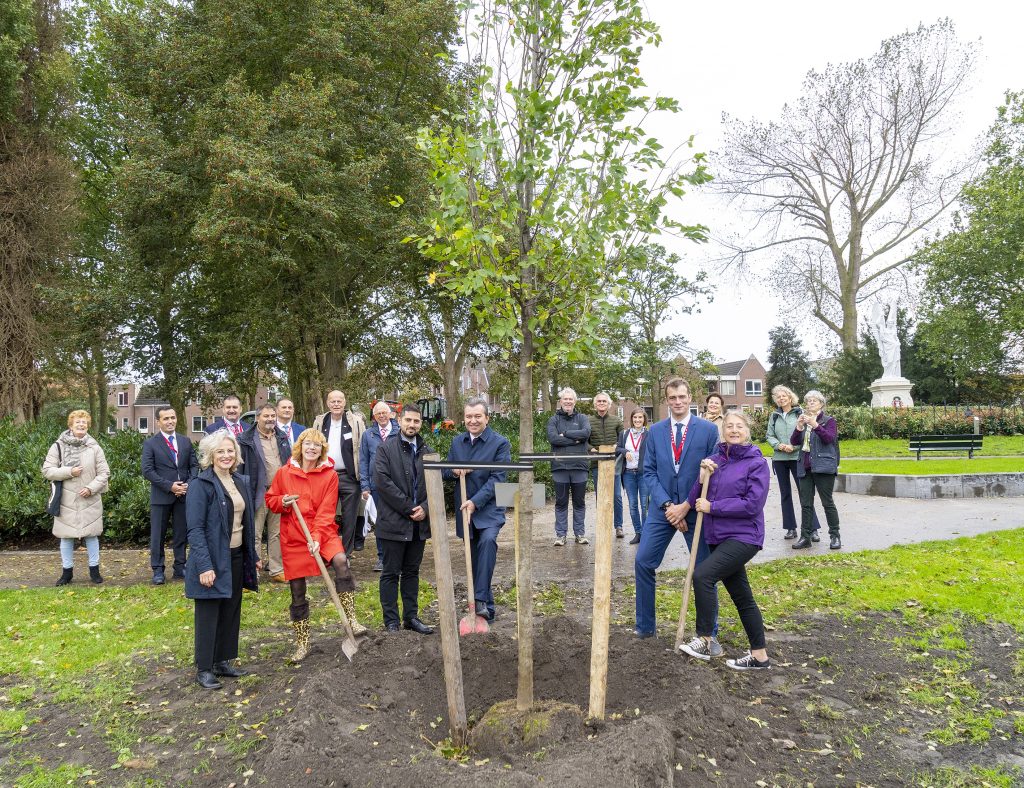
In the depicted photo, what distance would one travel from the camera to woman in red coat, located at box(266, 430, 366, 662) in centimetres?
532

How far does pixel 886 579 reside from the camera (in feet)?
23.5

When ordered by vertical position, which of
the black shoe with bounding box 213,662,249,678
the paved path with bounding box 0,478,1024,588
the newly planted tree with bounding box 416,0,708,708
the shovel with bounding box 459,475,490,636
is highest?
the newly planted tree with bounding box 416,0,708,708

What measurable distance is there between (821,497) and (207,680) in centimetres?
733

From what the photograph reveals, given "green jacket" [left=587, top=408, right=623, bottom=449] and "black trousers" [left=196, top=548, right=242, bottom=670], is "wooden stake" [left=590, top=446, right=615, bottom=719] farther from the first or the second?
"green jacket" [left=587, top=408, right=623, bottom=449]

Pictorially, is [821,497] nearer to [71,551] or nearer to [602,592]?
[602,592]

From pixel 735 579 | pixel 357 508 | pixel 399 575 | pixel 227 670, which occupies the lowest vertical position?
pixel 227 670

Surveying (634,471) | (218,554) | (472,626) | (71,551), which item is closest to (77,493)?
(71,551)

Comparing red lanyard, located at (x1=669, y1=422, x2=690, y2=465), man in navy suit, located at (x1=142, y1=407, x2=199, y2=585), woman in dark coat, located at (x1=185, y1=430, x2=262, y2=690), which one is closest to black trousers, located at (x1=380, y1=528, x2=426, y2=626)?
woman in dark coat, located at (x1=185, y1=430, x2=262, y2=690)

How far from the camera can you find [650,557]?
17.6 feet

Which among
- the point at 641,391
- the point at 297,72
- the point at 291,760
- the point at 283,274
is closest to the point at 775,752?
the point at 291,760

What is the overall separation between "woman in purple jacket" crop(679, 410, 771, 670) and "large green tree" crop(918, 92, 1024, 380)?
114 ft

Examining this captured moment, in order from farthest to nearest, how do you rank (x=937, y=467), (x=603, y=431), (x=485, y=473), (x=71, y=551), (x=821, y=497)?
(x=937, y=467) < (x=603, y=431) < (x=821, y=497) < (x=71, y=551) < (x=485, y=473)

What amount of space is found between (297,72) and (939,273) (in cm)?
3280

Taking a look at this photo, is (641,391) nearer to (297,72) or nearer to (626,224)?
(297,72)
